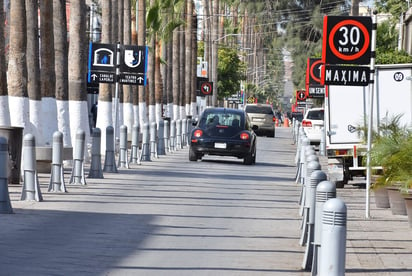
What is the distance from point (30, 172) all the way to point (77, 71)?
1531 cm

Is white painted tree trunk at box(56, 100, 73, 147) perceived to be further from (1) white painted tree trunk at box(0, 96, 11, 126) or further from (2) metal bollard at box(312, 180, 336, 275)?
(2) metal bollard at box(312, 180, 336, 275)

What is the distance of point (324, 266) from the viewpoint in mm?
9812

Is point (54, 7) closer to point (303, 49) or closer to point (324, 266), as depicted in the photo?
point (324, 266)

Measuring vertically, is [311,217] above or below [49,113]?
below

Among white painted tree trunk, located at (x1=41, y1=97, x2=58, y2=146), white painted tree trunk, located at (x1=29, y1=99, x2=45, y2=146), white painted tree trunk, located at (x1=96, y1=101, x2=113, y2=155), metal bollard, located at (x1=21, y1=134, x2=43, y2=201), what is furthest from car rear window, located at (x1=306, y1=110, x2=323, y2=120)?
metal bollard, located at (x1=21, y1=134, x2=43, y2=201)

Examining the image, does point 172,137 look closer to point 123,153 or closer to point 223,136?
point 223,136

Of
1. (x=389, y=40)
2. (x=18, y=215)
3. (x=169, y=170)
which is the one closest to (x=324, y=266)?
(x=18, y=215)

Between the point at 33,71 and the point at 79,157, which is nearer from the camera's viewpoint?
the point at 79,157

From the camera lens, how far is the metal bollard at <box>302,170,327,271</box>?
41.4ft

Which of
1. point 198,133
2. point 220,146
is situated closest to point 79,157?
point 220,146

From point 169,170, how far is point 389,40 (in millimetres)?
46990

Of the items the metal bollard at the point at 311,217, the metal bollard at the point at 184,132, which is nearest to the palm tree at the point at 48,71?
the metal bollard at the point at 311,217

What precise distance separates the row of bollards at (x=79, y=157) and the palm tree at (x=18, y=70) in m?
1.98

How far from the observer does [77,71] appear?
113 ft
